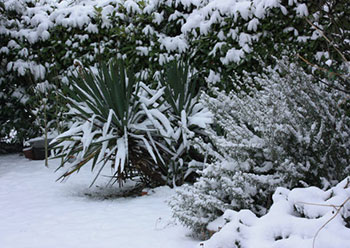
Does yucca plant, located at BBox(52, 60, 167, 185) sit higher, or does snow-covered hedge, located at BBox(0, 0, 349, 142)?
snow-covered hedge, located at BBox(0, 0, 349, 142)

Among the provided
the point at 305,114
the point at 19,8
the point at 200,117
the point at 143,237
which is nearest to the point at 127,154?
the point at 200,117

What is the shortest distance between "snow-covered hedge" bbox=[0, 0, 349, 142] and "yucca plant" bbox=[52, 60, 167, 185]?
1210 millimetres

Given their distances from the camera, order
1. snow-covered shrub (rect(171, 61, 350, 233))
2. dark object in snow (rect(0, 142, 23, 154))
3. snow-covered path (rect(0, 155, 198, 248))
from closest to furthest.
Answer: snow-covered shrub (rect(171, 61, 350, 233)) < snow-covered path (rect(0, 155, 198, 248)) < dark object in snow (rect(0, 142, 23, 154))

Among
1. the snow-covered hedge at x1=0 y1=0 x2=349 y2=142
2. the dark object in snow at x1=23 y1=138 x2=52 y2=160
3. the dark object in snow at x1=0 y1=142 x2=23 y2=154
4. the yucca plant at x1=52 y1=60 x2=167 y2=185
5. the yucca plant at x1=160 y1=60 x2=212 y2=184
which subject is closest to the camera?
the yucca plant at x1=52 y1=60 x2=167 y2=185

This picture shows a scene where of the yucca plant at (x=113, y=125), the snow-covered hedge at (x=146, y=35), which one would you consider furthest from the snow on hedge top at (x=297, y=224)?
the snow-covered hedge at (x=146, y=35)

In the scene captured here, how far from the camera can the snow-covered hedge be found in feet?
14.1

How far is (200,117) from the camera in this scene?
3.70 meters

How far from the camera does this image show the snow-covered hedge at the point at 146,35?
170 inches

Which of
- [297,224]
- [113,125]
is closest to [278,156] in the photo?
[297,224]

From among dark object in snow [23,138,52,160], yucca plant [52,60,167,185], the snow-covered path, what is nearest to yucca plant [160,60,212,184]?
yucca plant [52,60,167,185]

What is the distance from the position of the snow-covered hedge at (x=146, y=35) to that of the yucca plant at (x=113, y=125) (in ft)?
3.97

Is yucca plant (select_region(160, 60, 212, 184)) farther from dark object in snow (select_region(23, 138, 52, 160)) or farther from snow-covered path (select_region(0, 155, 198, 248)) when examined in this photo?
dark object in snow (select_region(23, 138, 52, 160))

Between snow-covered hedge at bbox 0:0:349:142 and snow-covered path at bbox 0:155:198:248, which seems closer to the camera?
snow-covered path at bbox 0:155:198:248

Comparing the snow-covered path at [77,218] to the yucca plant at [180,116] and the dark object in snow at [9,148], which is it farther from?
the dark object in snow at [9,148]
